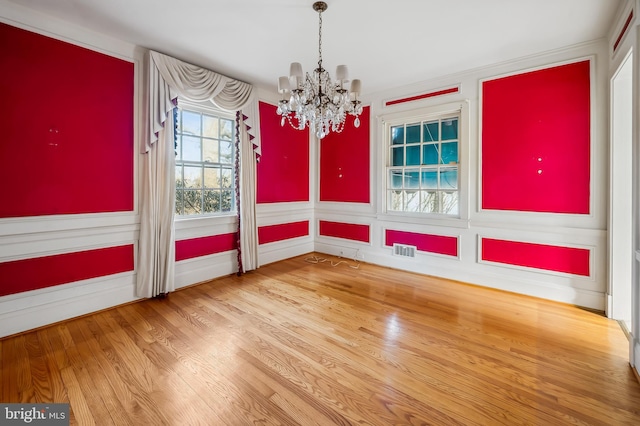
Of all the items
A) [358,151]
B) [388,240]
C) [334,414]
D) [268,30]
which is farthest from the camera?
[358,151]

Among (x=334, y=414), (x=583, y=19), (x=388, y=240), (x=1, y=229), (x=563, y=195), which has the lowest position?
(x=334, y=414)

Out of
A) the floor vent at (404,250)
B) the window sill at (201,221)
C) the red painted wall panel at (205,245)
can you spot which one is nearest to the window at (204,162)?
the window sill at (201,221)

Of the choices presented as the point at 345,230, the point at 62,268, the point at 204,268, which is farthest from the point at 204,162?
the point at 345,230

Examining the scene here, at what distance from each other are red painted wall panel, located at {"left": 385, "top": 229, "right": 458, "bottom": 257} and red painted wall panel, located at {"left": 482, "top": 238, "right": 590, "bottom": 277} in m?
0.39

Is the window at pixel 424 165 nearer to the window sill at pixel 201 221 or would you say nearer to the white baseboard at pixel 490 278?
the white baseboard at pixel 490 278

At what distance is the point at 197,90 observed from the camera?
3441mm

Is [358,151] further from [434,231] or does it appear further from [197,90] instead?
[197,90]

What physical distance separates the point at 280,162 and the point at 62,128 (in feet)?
9.08

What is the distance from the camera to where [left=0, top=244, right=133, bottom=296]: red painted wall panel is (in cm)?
241

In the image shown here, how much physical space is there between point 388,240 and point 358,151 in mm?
1608

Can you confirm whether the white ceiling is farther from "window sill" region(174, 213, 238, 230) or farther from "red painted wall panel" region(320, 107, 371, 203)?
"window sill" region(174, 213, 238, 230)

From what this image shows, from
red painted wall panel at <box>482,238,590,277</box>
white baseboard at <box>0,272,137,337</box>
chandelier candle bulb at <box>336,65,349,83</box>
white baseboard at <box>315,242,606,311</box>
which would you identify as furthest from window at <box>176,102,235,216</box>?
red painted wall panel at <box>482,238,590,277</box>

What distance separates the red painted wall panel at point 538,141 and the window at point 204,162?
3549mm

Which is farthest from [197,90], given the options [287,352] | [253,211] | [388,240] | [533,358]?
[533,358]
